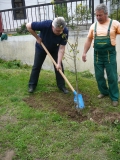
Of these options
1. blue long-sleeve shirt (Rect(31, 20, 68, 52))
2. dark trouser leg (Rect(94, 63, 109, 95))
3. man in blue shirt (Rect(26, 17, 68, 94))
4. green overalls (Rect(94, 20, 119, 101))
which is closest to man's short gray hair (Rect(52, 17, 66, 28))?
man in blue shirt (Rect(26, 17, 68, 94))

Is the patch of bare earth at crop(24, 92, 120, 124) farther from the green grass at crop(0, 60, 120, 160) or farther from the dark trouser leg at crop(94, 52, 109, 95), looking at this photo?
the dark trouser leg at crop(94, 52, 109, 95)

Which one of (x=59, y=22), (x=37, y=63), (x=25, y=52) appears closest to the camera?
(x=59, y=22)

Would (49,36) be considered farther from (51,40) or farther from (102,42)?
(102,42)

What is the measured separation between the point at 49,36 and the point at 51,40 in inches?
3.4

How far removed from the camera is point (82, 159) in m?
2.83

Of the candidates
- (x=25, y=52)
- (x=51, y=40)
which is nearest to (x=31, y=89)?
(x=51, y=40)

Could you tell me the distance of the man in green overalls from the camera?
12.0 ft

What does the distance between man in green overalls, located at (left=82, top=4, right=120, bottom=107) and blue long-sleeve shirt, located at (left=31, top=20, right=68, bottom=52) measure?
51cm

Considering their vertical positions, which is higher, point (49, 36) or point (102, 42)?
point (49, 36)

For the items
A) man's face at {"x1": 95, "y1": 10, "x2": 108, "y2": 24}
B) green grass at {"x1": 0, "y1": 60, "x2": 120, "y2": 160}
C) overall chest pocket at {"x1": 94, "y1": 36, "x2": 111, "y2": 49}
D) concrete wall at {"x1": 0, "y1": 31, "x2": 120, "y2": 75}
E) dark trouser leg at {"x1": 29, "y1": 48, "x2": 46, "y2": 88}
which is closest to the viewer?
green grass at {"x1": 0, "y1": 60, "x2": 120, "y2": 160}

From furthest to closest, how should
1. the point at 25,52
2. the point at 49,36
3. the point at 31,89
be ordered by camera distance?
the point at 25,52 < the point at 31,89 < the point at 49,36

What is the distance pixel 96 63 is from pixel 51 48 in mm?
990

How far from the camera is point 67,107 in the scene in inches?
162

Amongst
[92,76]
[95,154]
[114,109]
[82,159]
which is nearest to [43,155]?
[82,159]
